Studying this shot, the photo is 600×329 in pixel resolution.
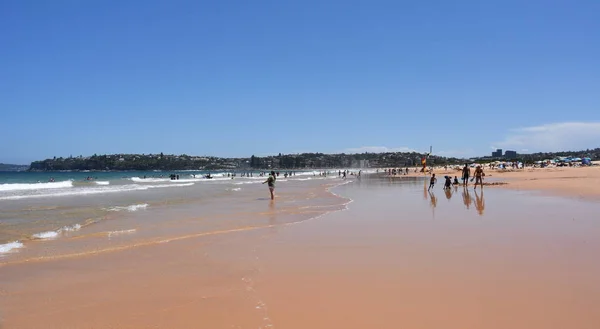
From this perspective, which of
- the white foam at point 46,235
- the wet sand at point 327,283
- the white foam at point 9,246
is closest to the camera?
the wet sand at point 327,283

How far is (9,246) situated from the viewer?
9.48 metres

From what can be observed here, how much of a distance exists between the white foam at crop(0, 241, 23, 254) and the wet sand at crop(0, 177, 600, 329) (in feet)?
6.00

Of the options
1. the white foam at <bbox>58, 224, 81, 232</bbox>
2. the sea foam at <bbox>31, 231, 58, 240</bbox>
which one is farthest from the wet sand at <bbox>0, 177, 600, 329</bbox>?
the white foam at <bbox>58, 224, 81, 232</bbox>

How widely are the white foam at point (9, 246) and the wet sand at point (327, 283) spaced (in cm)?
183

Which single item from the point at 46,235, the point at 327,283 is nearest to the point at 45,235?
the point at 46,235

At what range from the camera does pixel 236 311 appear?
16.2ft

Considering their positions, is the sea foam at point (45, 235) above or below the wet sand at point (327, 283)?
above

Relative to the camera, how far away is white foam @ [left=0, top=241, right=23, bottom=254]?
356 inches

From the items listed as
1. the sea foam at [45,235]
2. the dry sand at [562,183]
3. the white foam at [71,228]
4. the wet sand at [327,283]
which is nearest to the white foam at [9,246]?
the sea foam at [45,235]

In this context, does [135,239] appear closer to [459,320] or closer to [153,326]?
[153,326]

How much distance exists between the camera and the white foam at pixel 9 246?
903 cm

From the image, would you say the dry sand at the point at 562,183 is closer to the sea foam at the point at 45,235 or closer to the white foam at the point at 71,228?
the white foam at the point at 71,228

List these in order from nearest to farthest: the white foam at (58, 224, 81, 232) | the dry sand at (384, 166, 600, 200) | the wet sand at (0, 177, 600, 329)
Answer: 1. the wet sand at (0, 177, 600, 329)
2. the white foam at (58, 224, 81, 232)
3. the dry sand at (384, 166, 600, 200)

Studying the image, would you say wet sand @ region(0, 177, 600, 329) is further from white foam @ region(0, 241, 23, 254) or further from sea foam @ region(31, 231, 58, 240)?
sea foam @ region(31, 231, 58, 240)
